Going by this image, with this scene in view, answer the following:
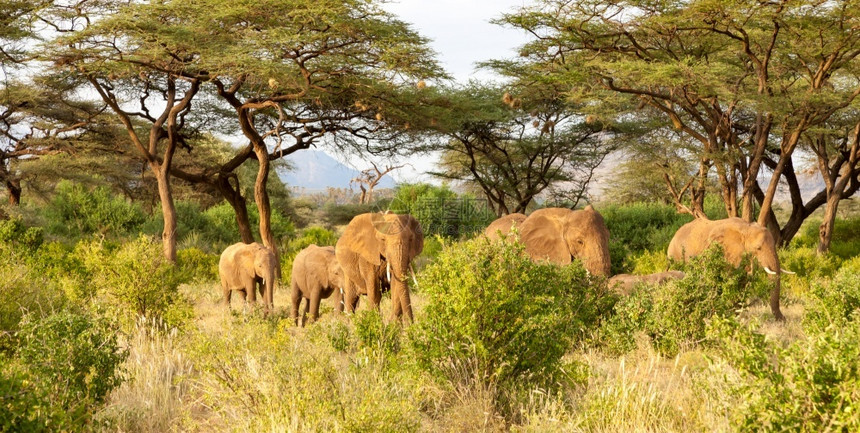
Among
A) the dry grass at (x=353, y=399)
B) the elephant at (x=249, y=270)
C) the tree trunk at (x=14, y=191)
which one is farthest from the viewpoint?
the tree trunk at (x=14, y=191)

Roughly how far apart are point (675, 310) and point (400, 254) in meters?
3.02

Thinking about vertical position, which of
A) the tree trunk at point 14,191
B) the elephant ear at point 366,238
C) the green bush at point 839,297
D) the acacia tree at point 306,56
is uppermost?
the acacia tree at point 306,56

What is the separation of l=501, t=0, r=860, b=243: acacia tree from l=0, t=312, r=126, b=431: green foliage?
43.9 feet

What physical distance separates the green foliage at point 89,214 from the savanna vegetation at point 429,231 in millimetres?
107

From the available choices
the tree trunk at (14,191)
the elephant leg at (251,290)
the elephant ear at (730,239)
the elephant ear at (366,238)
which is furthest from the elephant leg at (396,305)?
the tree trunk at (14,191)

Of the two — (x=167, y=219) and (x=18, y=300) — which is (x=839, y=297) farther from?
(x=167, y=219)

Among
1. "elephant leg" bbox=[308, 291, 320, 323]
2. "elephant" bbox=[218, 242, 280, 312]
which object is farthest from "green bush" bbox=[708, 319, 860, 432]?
"elephant" bbox=[218, 242, 280, 312]

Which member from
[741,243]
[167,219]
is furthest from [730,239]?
[167,219]

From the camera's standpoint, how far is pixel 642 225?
2378 centimetres

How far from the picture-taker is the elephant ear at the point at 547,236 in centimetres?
1005

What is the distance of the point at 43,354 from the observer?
493cm

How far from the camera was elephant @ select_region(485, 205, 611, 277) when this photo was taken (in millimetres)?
8805

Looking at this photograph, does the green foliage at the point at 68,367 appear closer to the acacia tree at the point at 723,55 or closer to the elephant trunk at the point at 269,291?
the elephant trunk at the point at 269,291

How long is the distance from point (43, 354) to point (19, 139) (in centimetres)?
2307
